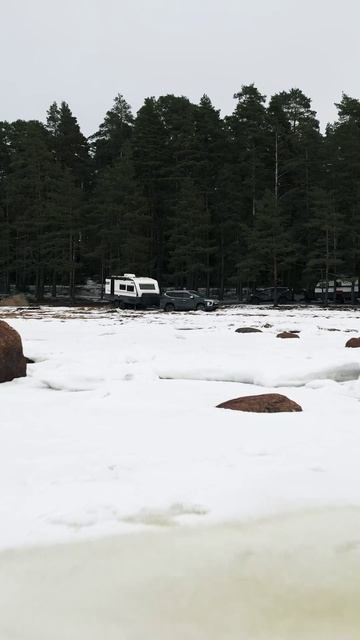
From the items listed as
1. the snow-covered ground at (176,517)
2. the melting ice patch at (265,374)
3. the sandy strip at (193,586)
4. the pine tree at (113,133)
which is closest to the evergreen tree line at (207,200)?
the pine tree at (113,133)

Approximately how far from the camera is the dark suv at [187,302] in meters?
34.1

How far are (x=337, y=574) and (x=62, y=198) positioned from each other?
44623 mm

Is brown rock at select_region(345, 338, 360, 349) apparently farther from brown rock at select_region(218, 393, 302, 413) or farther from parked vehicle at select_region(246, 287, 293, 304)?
parked vehicle at select_region(246, 287, 293, 304)

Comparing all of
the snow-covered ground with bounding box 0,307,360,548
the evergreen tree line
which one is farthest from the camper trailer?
the snow-covered ground with bounding box 0,307,360,548

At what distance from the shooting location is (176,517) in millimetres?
3561

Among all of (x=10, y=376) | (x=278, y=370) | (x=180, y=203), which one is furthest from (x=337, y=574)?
(x=180, y=203)

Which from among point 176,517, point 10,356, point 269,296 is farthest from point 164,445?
point 269,296

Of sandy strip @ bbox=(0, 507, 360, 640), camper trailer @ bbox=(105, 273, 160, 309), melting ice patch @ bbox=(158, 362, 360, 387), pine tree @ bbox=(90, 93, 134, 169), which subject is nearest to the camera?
sandy strip @ bbox=(0, 507, 360, 640)

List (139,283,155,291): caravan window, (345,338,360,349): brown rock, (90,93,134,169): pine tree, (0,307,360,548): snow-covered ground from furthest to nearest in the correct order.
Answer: (90,93,134,169): pine tree, (139,283,155,291): caravan window, (345,338,360,349): brown rock, (0,307,360,548): snow-covered ground

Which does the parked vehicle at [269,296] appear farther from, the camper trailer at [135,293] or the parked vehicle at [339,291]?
the camper trailer at [135,293]

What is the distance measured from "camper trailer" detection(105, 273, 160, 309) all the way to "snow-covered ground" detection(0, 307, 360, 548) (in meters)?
25.5

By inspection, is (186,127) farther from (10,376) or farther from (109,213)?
(10,376)

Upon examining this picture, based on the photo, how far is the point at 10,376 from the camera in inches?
334

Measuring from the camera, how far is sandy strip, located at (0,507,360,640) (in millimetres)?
2430
